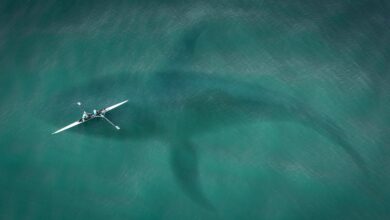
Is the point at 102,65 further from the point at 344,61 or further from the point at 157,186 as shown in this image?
the point at 344,61

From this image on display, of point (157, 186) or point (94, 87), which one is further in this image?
point (94, 87)

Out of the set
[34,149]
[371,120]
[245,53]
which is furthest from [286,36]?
[34,149]

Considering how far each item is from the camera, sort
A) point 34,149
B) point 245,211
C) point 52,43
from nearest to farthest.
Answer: point 245,211 → point 34,149 → point 52,43

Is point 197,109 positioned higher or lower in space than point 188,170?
higher

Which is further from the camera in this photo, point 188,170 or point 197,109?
point 197,109
